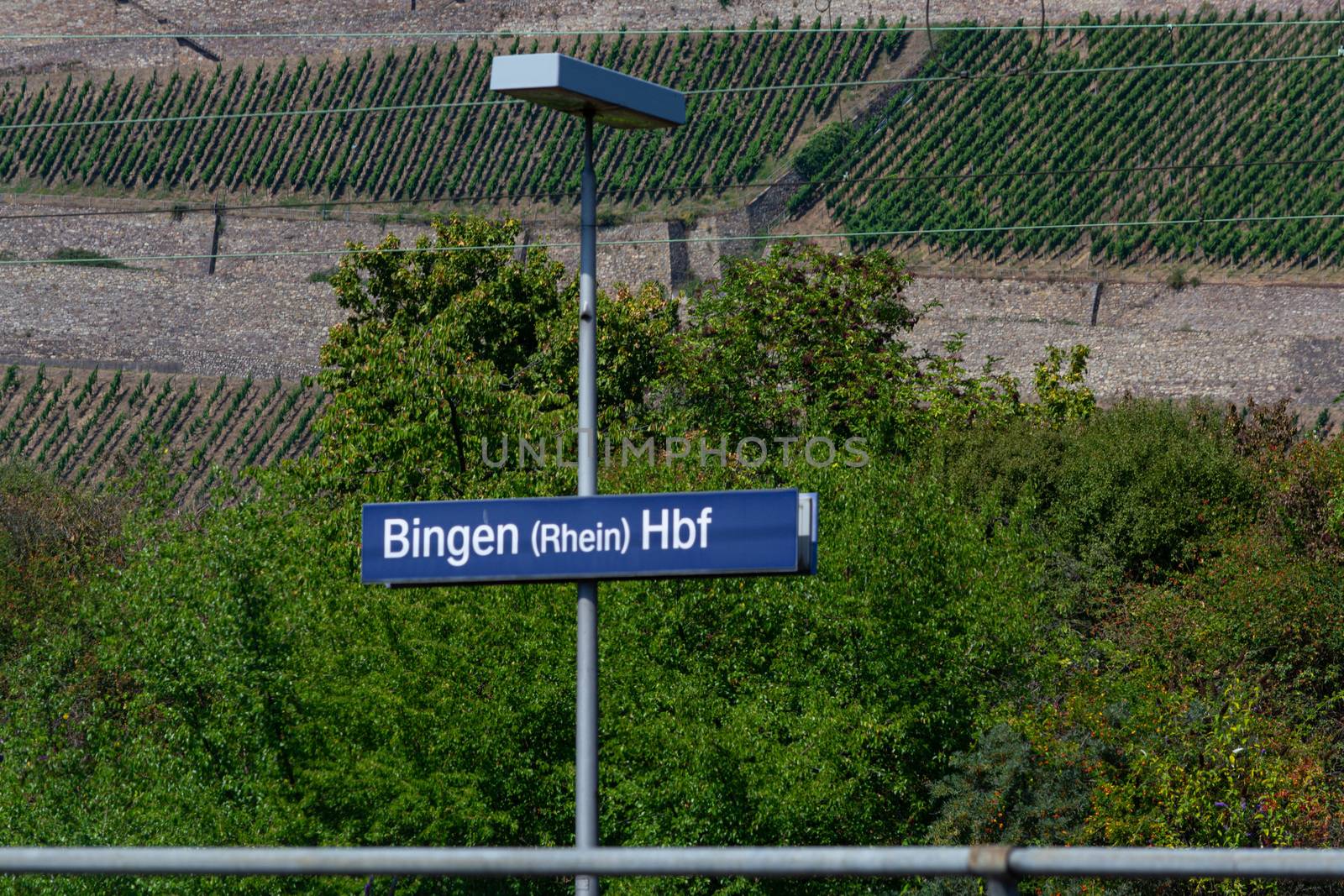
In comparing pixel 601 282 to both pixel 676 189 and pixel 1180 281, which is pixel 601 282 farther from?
pixel 1180 281

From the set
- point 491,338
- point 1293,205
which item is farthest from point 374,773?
point 1293,205

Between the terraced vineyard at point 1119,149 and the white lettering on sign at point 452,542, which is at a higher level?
the terraced vineyard at point 1119,149

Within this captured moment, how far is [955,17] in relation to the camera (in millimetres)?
55000

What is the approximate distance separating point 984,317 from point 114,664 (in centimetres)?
3118

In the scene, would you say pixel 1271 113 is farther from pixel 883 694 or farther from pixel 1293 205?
pixel 883 694

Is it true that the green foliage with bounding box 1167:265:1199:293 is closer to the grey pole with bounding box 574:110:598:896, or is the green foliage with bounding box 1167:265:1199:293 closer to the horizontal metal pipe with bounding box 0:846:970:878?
the grey pole with bounding box 574:110:598:896

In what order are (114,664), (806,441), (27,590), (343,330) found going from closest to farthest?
(114,664) → (806,441) → (27,590) → (343,330)

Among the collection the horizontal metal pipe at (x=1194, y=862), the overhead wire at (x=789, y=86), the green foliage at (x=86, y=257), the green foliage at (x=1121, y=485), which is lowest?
the horizontal metal pipe at (x=1194, y=862)

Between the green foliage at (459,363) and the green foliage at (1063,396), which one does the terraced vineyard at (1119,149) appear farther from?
the green foliage at (459,363)

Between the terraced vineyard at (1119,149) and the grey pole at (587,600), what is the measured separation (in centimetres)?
3988

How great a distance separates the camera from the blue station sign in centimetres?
643

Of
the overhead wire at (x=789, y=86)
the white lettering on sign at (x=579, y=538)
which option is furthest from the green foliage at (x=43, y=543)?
the white lettering on sign at (x=579, y=538)

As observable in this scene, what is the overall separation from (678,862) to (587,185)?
14.6 ft

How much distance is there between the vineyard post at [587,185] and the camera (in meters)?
6.68
